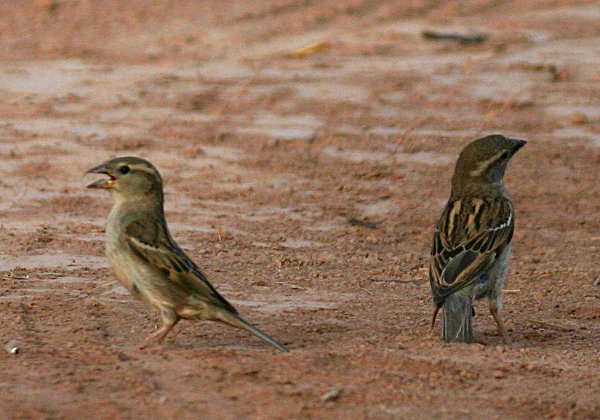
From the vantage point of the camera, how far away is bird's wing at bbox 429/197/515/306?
970cm

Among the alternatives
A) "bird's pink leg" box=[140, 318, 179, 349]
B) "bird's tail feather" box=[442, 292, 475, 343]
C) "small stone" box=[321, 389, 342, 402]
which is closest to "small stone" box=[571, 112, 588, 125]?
"bird's tail feather" box=[442, 292, 475, 343]

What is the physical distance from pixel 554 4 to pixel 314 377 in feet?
45.9

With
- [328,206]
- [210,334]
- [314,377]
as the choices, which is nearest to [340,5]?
[328,206]

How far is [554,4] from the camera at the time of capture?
21219 mm

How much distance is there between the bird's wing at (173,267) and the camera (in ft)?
28.9

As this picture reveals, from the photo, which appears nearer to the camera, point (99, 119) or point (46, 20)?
point (99, 119)

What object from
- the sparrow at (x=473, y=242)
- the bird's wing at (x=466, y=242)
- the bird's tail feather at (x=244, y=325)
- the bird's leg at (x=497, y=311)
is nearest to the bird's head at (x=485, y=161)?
the sparrow at (x=473, y=242)

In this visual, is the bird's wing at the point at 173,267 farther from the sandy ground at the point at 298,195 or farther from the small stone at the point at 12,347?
the small stone at the point at 12,347

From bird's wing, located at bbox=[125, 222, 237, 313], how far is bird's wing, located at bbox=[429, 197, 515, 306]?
1.52 m

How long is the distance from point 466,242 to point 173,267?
2.12m

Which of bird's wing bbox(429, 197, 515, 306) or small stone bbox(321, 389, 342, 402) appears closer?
small stone bbox(321, 389, 342, 402)

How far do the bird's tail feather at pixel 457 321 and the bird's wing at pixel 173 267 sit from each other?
1.43m

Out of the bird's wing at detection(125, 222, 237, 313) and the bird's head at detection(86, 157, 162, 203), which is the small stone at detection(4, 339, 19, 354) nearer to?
the bird's wing at detection(125, 222, 237, 313)

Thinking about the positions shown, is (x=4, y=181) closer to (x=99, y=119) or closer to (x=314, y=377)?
(x=99, y=119)
